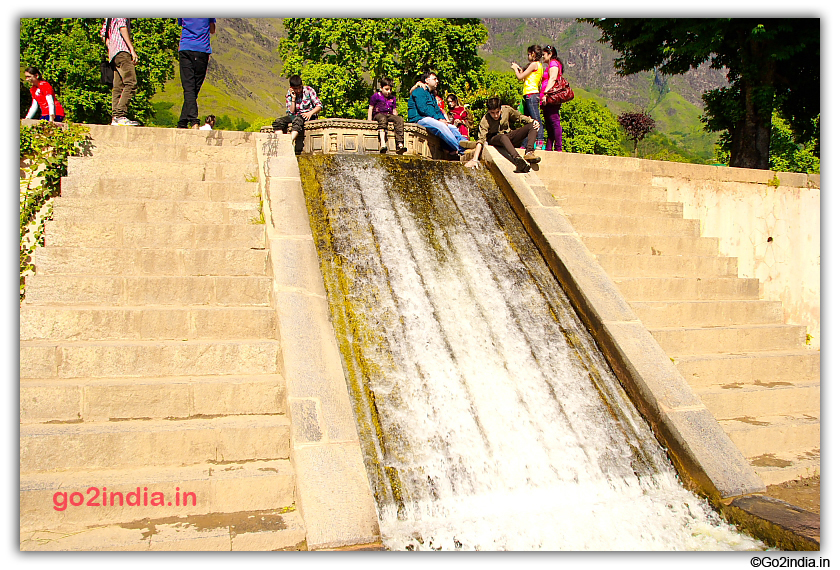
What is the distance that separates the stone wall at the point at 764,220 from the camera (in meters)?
10.5

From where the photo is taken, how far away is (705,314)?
7781mm

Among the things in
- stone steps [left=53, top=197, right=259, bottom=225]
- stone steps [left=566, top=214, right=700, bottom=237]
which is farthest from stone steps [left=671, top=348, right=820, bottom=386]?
stone steps [left=53, top=197, right=259, bottom=225]

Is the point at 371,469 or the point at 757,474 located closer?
the point at 371,469

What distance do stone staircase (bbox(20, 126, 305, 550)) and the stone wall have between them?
23.5 feet

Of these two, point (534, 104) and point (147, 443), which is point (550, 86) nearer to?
point (534, 104)

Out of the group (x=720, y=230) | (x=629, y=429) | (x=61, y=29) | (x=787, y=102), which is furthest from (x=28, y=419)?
(x=61, y=29)

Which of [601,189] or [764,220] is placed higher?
[601,189]

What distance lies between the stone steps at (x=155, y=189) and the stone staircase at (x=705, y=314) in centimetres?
432

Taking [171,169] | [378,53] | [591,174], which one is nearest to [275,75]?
[378,53]

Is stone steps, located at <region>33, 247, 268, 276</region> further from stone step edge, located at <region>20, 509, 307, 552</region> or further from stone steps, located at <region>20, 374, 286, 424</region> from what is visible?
stone step edge, located at <region>20, 509, 307, 552</region>

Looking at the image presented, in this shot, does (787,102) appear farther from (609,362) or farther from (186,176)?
(186,176)

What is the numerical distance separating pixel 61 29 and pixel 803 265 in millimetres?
25687

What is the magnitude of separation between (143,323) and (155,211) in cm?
180

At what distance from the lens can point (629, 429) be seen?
5.80m
